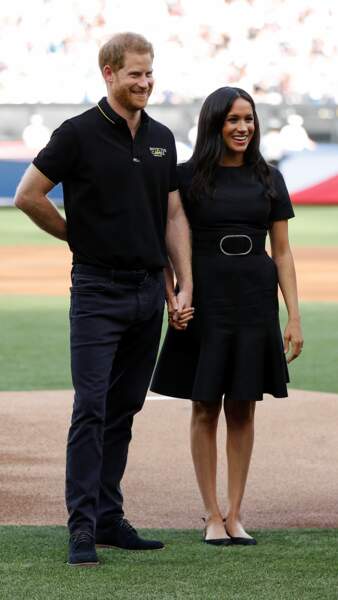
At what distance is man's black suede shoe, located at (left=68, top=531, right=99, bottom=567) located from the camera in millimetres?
4180

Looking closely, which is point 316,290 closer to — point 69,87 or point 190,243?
point 190,243

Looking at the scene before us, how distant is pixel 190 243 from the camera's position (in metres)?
4.70

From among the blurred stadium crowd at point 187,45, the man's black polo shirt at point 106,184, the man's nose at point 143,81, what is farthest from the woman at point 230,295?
the blurred stadium crowd at point 187,45

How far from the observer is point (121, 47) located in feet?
13.8

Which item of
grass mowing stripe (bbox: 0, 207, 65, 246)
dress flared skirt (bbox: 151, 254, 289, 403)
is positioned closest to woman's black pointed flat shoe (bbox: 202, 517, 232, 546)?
dress flared skirt (bbox: 151, 254, 289, 403)

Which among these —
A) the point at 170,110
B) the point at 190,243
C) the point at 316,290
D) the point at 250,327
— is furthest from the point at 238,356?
the point at 170,110

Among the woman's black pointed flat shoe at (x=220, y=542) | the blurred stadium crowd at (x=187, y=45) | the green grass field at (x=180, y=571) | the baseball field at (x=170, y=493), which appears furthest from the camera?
the blurred stadium crowd at (x=187, y=45)

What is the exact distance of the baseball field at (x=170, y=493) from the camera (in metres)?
3.96

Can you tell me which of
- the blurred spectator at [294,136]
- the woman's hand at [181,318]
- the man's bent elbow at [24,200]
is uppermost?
the blurred spectator at [294,136]

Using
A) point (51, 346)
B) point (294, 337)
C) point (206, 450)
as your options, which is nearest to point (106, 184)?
point (294, 337)

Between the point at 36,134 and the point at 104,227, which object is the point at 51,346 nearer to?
the point at 104,227

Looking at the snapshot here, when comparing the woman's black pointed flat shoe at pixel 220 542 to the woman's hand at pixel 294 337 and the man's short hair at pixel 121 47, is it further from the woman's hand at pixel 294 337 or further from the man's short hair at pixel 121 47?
the man's short hair at pixel 121 47

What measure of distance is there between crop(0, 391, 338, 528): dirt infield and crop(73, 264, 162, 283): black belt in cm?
137

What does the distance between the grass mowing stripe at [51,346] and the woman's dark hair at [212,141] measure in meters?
4.63
